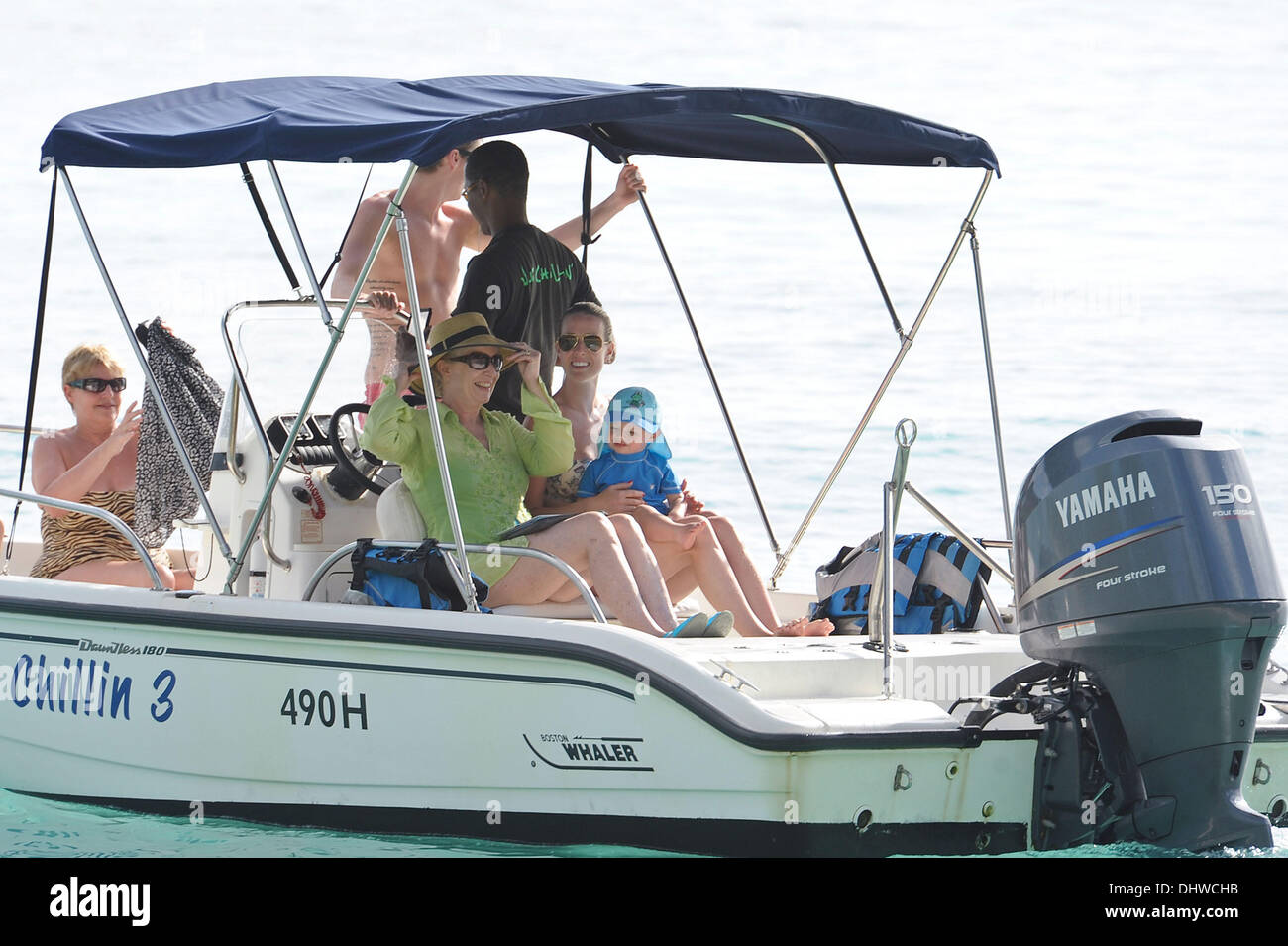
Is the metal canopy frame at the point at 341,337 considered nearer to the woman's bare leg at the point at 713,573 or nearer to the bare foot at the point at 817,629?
the bare foot at the point at 817,629

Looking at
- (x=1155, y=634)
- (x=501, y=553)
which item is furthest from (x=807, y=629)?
(x=1155, y=634)

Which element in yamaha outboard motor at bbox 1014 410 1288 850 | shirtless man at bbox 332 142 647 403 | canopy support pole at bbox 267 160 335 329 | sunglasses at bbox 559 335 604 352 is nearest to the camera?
yamaha outboard motor at bbox 1014 410 1288 850

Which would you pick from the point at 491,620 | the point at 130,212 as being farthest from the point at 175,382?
the point at 130,212

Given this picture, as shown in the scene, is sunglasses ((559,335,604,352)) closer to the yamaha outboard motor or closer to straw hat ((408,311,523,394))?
straw hat ((408,311,523,394))

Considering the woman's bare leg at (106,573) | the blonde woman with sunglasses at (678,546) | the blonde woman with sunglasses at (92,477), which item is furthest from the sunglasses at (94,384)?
the blonde woman with sunglasses at (678,546)

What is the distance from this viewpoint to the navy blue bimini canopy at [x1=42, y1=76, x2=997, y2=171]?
16.2 feet

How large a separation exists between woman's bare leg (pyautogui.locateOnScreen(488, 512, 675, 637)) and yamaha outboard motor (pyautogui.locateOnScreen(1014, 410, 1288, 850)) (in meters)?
1.32

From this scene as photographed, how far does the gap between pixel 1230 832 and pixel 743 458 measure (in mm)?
3224

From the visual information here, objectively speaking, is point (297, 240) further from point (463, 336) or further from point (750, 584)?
point (750, 584)

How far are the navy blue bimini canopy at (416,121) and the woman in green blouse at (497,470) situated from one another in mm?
707

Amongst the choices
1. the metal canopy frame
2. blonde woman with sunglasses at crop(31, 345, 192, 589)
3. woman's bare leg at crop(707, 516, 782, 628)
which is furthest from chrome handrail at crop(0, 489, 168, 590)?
woman's bare leg at crop(707, 516, 782, 628)

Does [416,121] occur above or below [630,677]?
above

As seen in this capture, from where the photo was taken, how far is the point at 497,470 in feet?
18.2

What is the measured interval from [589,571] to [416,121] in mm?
1430
